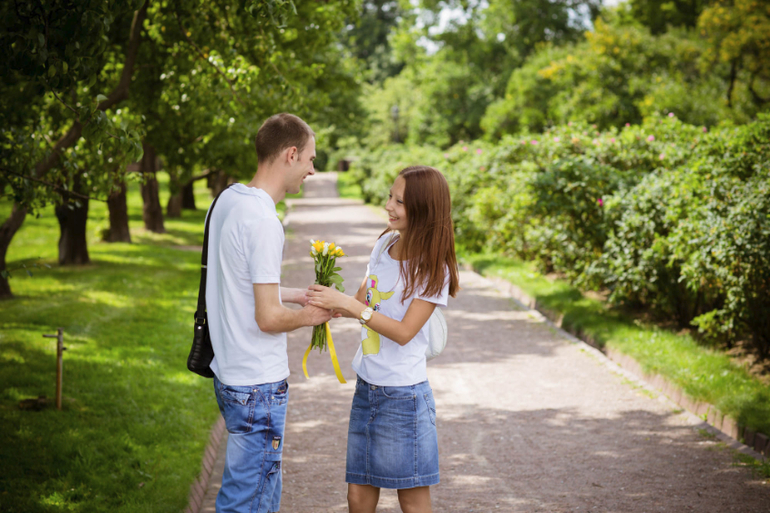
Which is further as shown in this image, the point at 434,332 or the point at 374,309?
the point at 434,332

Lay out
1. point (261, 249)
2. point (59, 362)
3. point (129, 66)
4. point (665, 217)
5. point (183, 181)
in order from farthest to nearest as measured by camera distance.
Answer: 1. point (183, 181)
2. point (129, 66)
3. point (665, 217)
4. point (59, 362)
5. point (261, 249)

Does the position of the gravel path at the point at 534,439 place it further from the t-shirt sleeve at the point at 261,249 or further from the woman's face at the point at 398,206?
the t-shirt sleeve at the point at 261,249

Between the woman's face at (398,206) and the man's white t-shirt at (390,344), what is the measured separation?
167 millimetres

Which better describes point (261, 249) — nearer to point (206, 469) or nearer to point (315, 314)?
point (315, 314)

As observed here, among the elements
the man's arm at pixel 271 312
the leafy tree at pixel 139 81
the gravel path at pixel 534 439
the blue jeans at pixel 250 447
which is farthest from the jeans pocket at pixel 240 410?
the gravel path at pixel 534 439

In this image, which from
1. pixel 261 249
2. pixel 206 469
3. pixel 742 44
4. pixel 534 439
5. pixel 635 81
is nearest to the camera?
pixel 261 249

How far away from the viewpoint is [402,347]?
3.08m

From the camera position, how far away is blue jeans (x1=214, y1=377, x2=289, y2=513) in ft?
8.93

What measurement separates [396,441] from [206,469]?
8.02 feet

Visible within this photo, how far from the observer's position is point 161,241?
19.2 metres

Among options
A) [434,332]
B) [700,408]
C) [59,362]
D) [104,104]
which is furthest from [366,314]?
[104,104]

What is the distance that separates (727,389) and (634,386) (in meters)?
1.00

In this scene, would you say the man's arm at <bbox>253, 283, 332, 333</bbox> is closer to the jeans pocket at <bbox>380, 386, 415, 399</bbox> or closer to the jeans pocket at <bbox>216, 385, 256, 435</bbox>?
the jeans pocket at <bbox>216, 385, 256, 435</bbox>

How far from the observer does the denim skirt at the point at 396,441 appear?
9.79ft
